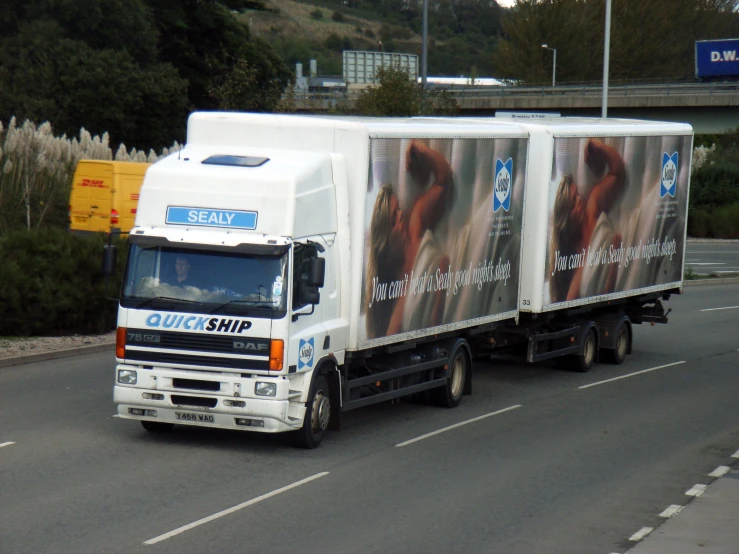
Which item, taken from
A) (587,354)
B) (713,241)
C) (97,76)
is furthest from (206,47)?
(587,354)

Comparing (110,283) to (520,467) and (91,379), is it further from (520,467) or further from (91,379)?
(520,467)

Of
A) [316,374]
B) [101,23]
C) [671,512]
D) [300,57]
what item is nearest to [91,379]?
[316,374]

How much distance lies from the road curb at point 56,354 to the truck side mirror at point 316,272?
24.5ft

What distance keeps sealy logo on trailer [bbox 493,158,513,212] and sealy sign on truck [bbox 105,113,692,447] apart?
1.1 inches

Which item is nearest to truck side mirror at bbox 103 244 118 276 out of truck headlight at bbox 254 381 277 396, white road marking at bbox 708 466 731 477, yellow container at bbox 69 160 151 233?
truck headlight at bbox 254 381 277 396

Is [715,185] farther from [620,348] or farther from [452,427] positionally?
[452,427]

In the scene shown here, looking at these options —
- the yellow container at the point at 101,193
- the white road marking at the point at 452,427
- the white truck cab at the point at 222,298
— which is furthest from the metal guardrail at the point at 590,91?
the white truck cab at the point at 222,298

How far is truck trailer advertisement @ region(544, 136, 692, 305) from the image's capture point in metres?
17.6

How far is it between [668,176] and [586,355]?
3844mm

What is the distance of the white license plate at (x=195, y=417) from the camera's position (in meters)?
11.9

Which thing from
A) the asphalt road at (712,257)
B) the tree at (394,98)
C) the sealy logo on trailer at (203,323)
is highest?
the tree at (394,98)

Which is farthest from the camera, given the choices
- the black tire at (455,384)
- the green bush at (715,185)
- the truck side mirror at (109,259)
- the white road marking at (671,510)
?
the green bush at (715,185)

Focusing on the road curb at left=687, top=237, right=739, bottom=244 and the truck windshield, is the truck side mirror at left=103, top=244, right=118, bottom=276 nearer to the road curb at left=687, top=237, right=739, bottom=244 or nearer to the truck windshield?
the truck windshield

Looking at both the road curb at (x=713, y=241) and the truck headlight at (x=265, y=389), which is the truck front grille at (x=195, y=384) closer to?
the truck headlight at (x=265, y=389)
